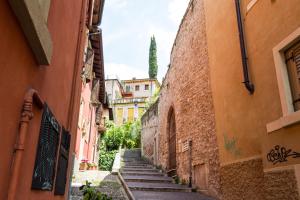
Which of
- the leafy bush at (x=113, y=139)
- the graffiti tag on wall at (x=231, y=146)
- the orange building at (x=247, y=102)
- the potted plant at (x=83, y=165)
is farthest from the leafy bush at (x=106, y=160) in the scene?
the graffiti tag on wall at (x=231, y=146)

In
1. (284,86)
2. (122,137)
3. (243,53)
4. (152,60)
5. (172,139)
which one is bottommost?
(284,86)

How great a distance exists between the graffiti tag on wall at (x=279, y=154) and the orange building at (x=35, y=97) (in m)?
3.66

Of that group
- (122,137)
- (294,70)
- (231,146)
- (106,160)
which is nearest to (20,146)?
(294,70)

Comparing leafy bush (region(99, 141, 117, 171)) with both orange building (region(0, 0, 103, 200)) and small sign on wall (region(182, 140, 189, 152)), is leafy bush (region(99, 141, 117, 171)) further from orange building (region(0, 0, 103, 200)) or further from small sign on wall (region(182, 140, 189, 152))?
orange building (region(0, 0, 103, 200))

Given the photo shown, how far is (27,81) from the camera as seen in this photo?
9.81 feet

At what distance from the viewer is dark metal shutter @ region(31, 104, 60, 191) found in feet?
11.5

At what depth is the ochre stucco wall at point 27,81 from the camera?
245 centimetres

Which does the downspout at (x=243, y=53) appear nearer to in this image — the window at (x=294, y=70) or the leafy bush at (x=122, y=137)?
the window at (x=294, y=70)

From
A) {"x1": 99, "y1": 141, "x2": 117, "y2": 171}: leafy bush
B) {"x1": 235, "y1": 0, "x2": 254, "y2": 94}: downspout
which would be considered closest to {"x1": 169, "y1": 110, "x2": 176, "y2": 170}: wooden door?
{"x1": 235, "y1": 0, "x2": 254, "y2": 94}: downspout

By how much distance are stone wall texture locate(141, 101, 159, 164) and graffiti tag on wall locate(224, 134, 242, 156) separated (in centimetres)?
1260

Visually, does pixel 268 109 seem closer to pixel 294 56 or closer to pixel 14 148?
pixel 294 56

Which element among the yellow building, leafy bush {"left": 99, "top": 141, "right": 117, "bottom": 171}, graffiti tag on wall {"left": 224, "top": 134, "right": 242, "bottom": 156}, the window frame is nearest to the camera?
the window frame

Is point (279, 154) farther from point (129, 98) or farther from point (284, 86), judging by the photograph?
point (129, 98)

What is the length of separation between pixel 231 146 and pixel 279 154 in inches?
88.0
